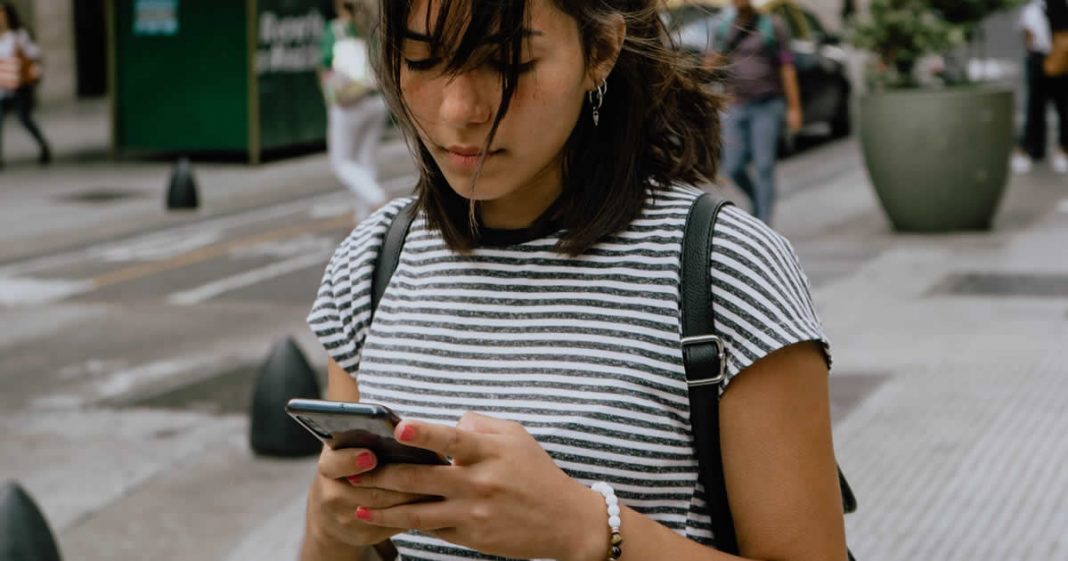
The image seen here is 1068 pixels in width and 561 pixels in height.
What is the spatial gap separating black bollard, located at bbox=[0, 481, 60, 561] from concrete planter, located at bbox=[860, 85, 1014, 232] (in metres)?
8.48

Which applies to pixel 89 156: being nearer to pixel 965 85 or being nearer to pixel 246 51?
pixel 246 51

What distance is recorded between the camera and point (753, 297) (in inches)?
75.4

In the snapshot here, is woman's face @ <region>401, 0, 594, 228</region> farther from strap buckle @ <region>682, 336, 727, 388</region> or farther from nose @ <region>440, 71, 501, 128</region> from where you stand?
strap buckle @ <region>682, 336, 727, 388</region>

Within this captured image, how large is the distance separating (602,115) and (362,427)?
0.60m

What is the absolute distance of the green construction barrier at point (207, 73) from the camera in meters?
19.7

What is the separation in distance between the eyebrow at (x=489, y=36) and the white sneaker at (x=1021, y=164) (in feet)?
48.7

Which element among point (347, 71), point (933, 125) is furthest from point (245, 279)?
point (933, 125)

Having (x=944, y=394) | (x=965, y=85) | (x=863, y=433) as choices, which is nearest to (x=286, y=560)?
(x=863, y=433)

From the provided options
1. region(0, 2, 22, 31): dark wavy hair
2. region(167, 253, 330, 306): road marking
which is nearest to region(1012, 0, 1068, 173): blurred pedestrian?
region(167, 253, 330, 306): road marking

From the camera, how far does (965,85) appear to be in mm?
12148

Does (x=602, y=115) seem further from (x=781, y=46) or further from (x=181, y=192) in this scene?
(x=181, y=192)

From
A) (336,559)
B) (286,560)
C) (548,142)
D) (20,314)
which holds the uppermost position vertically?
(548,142)

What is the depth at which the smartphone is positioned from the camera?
1683 mm

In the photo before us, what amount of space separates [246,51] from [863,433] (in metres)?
14.4
